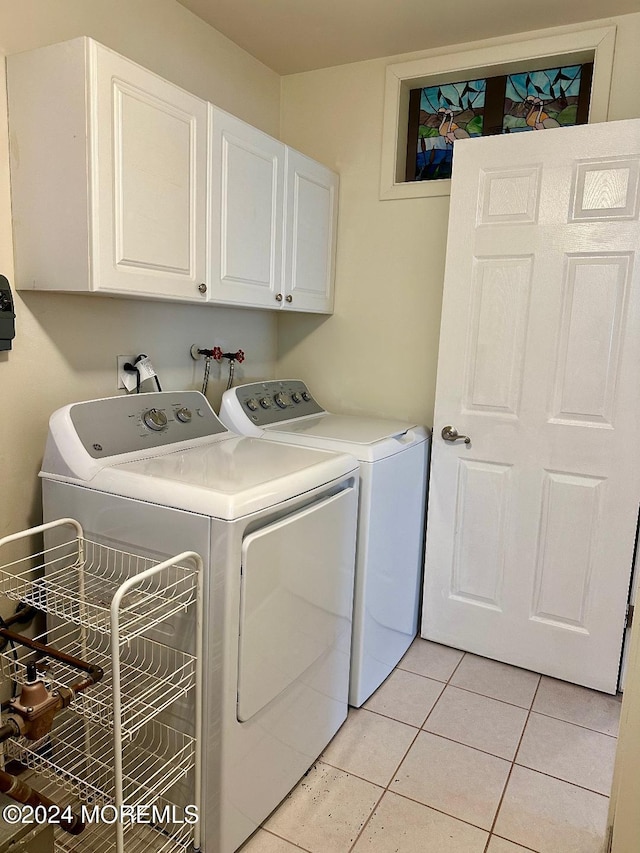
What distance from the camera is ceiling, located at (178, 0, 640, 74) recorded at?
2.20 m

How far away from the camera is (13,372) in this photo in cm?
179

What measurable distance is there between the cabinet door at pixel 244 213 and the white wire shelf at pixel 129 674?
1146 millimetres

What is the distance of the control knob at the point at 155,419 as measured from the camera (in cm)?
194

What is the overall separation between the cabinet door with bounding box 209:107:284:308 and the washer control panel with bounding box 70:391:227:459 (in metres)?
0.40

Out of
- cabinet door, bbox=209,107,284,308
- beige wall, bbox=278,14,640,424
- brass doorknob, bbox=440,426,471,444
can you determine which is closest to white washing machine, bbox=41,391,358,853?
cabinet door, bbox=209,107,284,308

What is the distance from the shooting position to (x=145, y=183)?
5.78ft

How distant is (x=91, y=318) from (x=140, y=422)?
399 mm

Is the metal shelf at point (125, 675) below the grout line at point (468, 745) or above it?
above

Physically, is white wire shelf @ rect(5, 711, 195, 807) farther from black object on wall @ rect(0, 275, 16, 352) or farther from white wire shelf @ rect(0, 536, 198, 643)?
black object on wall @ rect(0, 275, 16, 352)

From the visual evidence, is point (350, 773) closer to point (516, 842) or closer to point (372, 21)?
point (516, 842)

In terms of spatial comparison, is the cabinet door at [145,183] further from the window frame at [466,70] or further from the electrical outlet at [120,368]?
the window frame at [466,70]

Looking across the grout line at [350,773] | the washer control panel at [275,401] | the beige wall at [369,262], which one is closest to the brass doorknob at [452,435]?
the beige wall at [369,262]

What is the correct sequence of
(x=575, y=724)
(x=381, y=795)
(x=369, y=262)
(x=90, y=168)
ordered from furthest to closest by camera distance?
(x=369, y=262) < (x=575, y=724) < (x=381, y=795) < (x=90, y=168)

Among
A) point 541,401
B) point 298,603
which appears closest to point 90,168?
point 298,603
